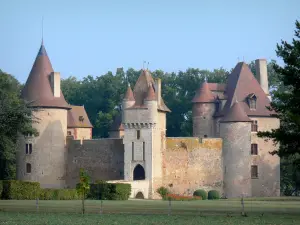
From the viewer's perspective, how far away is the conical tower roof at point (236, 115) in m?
72.8

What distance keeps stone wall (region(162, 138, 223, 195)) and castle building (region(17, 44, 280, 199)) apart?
77mm

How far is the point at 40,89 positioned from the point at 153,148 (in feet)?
34.0

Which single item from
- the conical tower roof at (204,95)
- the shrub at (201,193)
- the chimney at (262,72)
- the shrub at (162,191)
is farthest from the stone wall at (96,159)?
the chimney at (262,72)

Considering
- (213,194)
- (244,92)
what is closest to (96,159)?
(213,194)

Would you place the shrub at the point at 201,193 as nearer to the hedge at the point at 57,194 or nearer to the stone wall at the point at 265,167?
the stone wall at the point at 265,167

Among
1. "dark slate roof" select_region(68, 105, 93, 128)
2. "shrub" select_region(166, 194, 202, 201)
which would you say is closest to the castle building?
"shrub" select_region(166, 194, 202, 201)

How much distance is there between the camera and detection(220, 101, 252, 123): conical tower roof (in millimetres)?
72812

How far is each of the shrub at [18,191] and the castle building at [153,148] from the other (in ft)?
38.1

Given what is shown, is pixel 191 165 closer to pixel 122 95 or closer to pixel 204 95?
pixel 204 95

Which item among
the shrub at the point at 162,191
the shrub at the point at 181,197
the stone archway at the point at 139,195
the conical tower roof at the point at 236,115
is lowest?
the shrub at the point at 181,197

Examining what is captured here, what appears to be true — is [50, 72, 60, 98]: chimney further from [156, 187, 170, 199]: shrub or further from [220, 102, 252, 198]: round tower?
[220, 102, 252, 198]: round tower

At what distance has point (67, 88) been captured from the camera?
107375 millimetres

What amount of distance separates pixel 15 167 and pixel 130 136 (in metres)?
10.6

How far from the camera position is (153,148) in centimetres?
7038
